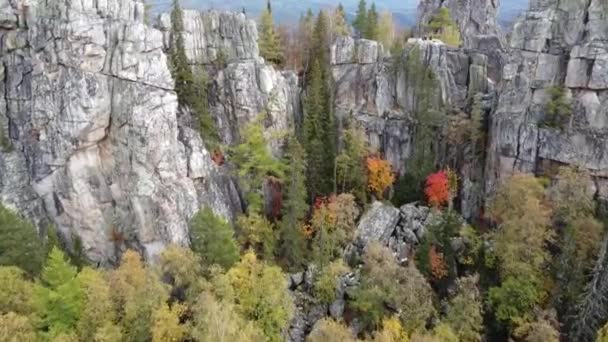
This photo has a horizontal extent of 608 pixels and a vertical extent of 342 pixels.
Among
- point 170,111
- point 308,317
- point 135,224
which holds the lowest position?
point 308,317

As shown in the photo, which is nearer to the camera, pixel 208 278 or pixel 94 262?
pixel 208 278

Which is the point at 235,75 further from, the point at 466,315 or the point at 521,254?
the point at 466,315

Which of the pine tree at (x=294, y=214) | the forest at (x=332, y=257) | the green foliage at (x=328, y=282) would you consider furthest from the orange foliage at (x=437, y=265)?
the pine tree at (x=294, y=214)

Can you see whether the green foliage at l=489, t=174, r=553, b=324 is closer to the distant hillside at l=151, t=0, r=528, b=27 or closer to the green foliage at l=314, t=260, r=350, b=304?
the green foliage at l=314, t=260, r=350, b=304

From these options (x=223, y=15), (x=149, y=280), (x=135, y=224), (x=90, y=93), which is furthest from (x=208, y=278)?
(x=223, y=15)

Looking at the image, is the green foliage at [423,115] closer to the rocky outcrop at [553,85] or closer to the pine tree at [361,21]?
the rocky outcrop at [553,85]

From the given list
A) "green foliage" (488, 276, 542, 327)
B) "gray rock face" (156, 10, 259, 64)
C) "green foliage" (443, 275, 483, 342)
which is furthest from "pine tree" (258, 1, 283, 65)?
"green foliage" (488, 276, 542, 327)

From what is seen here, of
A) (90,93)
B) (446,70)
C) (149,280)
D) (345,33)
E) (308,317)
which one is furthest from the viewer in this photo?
(345,33)

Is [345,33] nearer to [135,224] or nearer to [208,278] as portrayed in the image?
[135,224]
